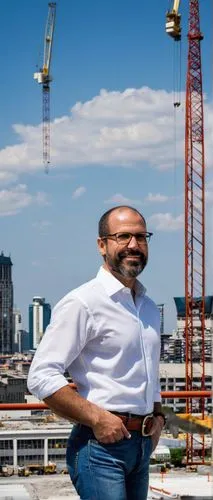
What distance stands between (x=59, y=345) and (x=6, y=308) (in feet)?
455

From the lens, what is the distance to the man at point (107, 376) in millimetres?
1854

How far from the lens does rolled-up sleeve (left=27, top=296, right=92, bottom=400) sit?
6.13 ft

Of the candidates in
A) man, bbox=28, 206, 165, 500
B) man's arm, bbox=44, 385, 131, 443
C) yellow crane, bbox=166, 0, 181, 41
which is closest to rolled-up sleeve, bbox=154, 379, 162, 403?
man, bbox=28, 206, 165, 500

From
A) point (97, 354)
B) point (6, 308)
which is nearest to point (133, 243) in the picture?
point (97, 354)

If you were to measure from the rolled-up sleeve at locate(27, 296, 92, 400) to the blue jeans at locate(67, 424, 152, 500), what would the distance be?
120 mm

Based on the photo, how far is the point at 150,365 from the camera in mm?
1946

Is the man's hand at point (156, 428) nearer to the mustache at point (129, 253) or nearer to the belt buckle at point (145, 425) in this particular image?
the belt buckle at point (145, 425)

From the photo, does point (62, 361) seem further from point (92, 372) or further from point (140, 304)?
point (140, 304)

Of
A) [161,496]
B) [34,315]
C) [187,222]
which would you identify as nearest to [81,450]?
[161,496]

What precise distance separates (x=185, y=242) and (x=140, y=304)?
1431 inches

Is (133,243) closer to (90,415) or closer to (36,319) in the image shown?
(90,415)

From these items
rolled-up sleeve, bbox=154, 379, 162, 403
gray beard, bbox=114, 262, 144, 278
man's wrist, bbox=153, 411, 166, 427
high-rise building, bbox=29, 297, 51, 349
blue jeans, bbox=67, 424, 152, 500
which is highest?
high-rise building, bbox=29, 297, 51, 349

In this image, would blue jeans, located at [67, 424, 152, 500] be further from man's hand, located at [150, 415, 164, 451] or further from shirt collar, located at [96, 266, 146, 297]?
shirt collar, located at [96, 266, 146, 297]

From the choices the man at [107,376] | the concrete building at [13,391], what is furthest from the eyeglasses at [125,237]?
the concrete building at [13,391]
